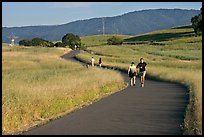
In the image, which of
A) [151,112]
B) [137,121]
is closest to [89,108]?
[151,112]

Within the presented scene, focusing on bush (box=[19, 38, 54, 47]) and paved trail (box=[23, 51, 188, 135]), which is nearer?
paved trail (box=[23, 51, 188, 135])

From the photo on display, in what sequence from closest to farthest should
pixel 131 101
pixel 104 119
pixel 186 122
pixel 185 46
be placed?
pixel 186 122 < pixel 104 119 < pixel 131 101 < pixel 185 46

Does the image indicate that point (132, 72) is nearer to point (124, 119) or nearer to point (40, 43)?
point (124, 119)

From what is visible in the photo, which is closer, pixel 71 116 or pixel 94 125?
pixel 94 125

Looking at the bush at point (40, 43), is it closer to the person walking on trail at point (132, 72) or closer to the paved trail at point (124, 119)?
the person walking on trail at point (132, 72)

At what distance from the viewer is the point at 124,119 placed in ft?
42.2

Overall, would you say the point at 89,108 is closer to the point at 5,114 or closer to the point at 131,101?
the point at 131,101

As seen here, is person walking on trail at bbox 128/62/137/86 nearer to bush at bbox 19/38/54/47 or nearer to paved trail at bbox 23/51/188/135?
paved trail at bbox 23/51/188/135

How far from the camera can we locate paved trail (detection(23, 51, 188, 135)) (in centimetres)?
1093

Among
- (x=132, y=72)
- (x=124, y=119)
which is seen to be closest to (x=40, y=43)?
(x=132, y=72)

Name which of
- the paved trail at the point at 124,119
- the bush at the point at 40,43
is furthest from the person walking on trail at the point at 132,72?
the bush at the point at 40,43

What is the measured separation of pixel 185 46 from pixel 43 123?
326 feet

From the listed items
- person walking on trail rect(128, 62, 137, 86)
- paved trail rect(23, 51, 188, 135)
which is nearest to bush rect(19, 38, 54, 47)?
person walking on trail rect(128, 62, 137, 86)

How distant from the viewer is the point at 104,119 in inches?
507
